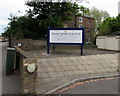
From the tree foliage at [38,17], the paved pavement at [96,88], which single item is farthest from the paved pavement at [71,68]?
the tree foliage at [38,17]

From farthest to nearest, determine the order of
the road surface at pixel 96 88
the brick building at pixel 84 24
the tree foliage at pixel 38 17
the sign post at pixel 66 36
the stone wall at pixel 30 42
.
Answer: the brick building at pixel 84 24 < the tree foliage at pixel 38 17 < the stone wall at pixel 30 42 < the sign post at pixel 66 36 < the road surface at pixel 96 88

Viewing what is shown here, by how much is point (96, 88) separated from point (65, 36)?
7258mm

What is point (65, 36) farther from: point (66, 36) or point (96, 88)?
point (96, 88)

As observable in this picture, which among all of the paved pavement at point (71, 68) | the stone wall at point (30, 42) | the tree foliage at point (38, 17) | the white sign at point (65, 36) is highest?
the tree foliage at point (38, 17)

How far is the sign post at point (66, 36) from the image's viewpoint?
42.7 feet

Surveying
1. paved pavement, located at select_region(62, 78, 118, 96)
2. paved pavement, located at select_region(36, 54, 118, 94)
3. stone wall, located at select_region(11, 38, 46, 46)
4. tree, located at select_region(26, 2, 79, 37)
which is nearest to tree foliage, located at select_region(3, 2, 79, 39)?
tree, located at select_region(26, 2, 79, 37)

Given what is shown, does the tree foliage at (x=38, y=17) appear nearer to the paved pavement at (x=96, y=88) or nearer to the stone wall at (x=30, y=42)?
the stone wall at (x=30, y=42)

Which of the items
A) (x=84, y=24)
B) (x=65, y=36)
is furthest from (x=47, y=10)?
(x=84, y=24)

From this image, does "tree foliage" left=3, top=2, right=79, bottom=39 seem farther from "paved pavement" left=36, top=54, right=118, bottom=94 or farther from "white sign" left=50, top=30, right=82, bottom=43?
"paved pavement" left=36, top=54, right=118, bottom=94

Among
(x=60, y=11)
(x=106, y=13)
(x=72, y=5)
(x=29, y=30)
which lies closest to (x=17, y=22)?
(x=29, y=30)

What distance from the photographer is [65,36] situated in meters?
13.3

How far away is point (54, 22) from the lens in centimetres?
2678

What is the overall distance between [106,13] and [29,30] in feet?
149

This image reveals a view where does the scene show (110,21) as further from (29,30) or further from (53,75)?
(53,75)
